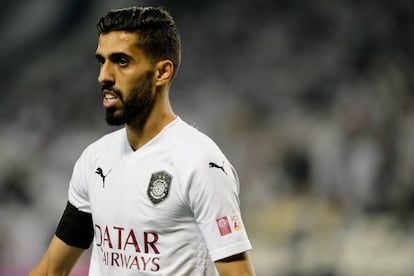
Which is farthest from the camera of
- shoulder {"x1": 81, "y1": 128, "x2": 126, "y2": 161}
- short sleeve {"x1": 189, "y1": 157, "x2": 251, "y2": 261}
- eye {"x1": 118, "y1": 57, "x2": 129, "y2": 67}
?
shoulder {"x1": 81, "y1": 128, "x2": 126, "y2": 161}

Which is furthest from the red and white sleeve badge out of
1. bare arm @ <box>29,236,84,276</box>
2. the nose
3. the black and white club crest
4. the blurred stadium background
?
the blurred stadium background

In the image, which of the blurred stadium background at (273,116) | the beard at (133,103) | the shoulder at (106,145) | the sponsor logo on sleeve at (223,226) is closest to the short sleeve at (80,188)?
the shoulder at (106,145)

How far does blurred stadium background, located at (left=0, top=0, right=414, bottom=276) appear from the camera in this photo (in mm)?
4578

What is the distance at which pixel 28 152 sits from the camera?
4836mm

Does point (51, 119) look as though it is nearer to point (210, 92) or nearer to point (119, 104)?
point (210, 92)

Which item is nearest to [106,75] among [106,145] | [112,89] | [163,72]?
[112,89]

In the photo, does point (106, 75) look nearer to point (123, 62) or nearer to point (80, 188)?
point (123, 62)

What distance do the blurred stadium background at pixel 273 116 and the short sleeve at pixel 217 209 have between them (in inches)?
101

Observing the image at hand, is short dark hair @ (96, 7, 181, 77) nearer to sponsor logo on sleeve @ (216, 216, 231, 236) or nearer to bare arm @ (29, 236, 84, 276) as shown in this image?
sponsor logo on sleeve @ (216, 216, 231, 236)

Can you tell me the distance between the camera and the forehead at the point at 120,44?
82.6 inches

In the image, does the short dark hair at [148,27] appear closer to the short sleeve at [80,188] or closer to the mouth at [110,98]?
the mouth at [110,98]

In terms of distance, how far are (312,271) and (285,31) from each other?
1.36m

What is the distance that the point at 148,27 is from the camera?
213 centimetres

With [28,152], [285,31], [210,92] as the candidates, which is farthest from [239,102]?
[28,152]
